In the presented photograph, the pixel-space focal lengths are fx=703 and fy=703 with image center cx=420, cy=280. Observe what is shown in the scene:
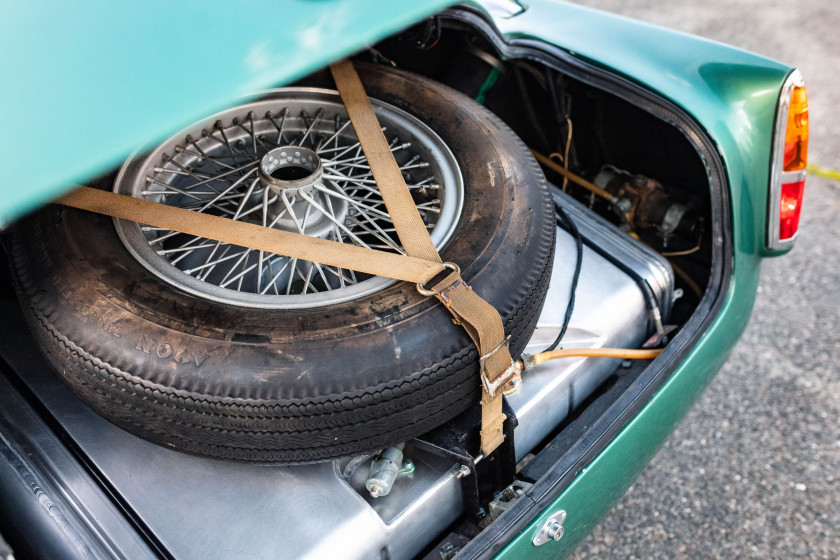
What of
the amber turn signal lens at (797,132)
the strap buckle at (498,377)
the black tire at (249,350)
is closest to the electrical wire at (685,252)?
the amber turn signal lens at (797,132)

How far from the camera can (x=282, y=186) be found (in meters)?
1.54

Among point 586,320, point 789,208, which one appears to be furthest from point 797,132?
point 586,320

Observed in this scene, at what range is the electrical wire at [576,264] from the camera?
1.71m

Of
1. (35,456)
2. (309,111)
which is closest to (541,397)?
(309,111)

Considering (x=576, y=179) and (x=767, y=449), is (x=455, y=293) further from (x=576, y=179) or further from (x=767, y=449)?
(x=767, y=449)

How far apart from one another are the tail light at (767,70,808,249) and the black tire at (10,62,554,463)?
81 centimetres

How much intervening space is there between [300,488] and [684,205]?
1.36 metres

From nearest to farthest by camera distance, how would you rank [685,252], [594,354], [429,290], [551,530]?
[429,290], [551,530], [594,354], [685,252]

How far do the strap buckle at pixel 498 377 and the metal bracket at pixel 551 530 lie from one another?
288mm

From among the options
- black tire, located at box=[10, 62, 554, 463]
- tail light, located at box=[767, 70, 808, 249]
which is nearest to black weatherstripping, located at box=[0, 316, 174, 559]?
black tire, located at box=[10, 62, 554, 463]

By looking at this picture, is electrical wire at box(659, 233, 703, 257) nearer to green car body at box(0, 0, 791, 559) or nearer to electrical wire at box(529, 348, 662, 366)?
green car body at box(0, 0, 791, 559)

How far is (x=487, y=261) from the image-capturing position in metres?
1.38

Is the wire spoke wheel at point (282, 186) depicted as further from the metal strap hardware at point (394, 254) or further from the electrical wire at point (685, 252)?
the electrical wire at point (685, 252)

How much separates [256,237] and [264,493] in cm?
50
